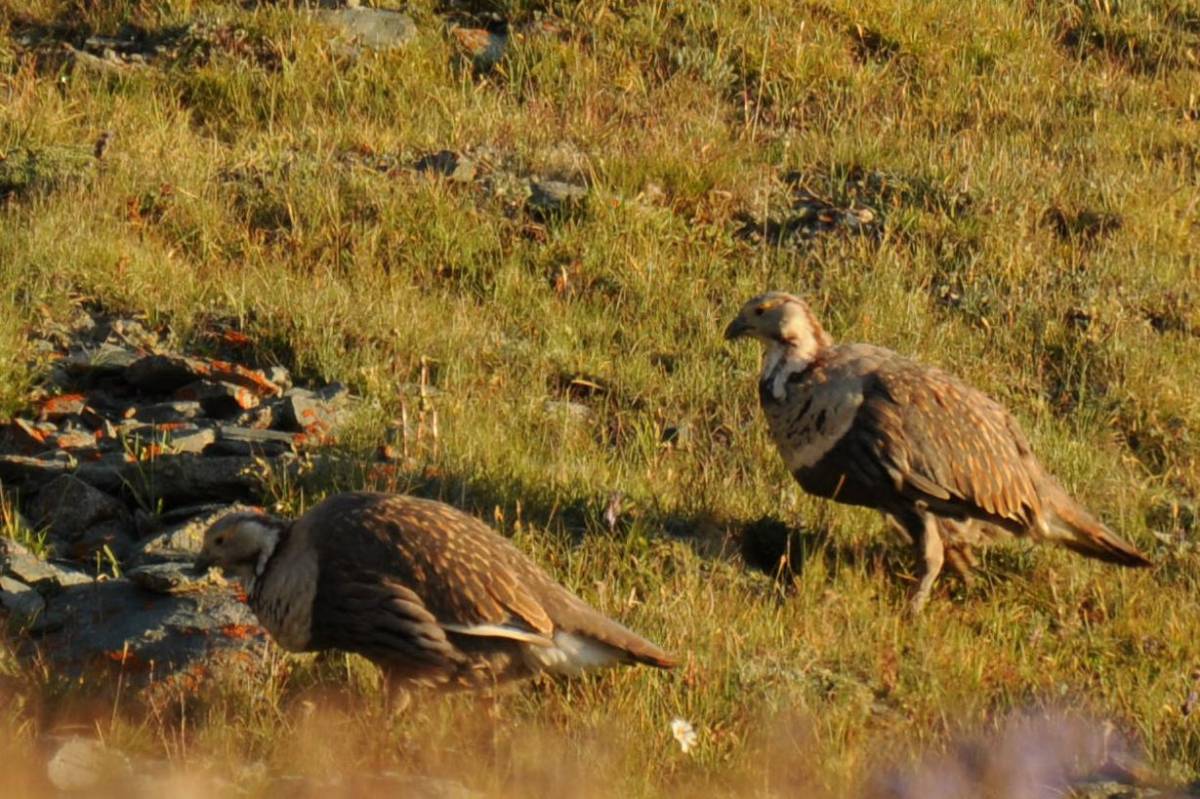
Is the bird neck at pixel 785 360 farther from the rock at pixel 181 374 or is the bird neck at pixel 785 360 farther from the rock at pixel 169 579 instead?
the rock at pixel 169 579

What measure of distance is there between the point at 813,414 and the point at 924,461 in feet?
1.72

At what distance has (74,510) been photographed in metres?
8.27

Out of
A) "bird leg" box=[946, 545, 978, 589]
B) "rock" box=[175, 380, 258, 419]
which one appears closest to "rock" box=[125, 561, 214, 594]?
"rock" box=[175, 380, 258, 419]

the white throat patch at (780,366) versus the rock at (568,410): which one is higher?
the white throat patch at (780,366)

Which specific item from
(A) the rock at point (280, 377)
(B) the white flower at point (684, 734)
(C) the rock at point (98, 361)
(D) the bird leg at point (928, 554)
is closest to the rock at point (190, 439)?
(A) the rock at point (280, 377)

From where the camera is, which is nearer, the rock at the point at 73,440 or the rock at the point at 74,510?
the rock at the point at 74,510

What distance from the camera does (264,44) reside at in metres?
13.0

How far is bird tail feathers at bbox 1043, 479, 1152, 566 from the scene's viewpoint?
27.0 ft

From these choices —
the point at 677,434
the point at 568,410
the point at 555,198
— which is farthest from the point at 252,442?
the point at 555,198

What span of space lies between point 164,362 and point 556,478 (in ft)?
7.03

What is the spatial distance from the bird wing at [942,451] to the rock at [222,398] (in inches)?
118

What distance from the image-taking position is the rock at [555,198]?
11516mm

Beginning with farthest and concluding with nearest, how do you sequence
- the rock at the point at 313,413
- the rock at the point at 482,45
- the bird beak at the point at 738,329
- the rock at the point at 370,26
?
1. the rock at the point at 482,45
2. the rock at the point at 370,26
3. the rock at the point at 313,413
4. the bird beak at the point at 738,329

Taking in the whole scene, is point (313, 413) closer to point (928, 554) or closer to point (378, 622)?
point (378, 622)
